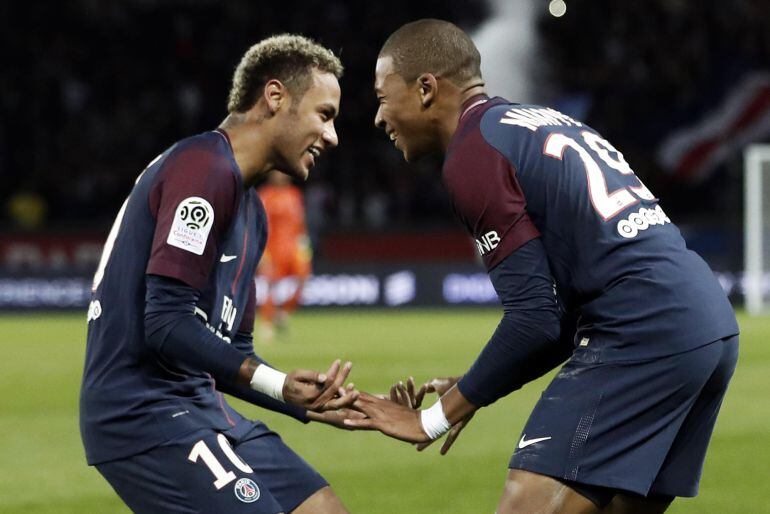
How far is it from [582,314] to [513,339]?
1.07ft

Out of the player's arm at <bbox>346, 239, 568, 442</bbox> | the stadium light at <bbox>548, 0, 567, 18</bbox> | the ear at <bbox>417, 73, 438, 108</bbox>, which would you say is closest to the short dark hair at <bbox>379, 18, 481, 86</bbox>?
the ear at <bbox>417, 73, 438, 108</bbox>

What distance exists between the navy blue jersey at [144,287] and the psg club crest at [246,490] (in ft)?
0.79

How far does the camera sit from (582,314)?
14.1 feet

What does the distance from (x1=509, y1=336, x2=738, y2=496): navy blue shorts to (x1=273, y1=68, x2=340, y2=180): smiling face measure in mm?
1186

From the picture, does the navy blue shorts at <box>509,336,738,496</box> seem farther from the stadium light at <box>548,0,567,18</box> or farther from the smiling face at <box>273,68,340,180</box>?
the stadium light at <box>548,0,567,18</box>

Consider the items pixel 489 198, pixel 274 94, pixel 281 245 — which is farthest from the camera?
pixel 281 245

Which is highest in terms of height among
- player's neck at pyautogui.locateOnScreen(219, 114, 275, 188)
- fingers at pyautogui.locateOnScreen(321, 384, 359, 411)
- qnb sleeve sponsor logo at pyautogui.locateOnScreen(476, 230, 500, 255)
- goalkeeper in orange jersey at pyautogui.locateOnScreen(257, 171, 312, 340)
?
player's neck at pyautogui.locateOnScreen(219, 114, 275, 188)

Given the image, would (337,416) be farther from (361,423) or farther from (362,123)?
(362,123)

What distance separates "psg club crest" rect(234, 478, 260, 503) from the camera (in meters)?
4.28

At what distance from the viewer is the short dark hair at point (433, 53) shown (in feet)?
14.6

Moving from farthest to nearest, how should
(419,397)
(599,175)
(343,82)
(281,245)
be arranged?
1. (343,82)
2. (281,245)
3. (419,397)
4. (599,175)

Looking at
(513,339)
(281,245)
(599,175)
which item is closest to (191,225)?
(513,339)

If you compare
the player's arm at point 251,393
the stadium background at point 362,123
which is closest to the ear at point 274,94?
the player's arm at point 251,393

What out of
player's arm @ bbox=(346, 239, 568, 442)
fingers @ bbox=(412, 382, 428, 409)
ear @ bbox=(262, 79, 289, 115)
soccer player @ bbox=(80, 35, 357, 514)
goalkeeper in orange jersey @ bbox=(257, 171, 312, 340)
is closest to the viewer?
player's arm @ bbox=(346, 239, 568, 442)
